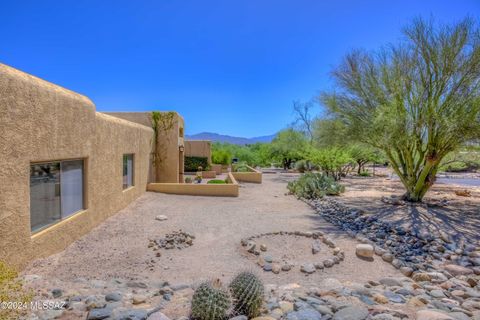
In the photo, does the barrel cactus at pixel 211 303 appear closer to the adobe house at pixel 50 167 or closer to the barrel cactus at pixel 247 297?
the barrel cactus at pixel 247 297

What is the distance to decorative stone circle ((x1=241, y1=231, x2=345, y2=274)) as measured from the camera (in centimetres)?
602

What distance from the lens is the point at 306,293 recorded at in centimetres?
448

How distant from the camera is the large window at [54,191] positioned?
18.5 ft

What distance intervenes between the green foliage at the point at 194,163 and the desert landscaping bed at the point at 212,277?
15.8 m

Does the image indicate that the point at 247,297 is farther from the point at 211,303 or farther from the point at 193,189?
the point at 193,189

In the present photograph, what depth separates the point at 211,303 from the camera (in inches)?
133

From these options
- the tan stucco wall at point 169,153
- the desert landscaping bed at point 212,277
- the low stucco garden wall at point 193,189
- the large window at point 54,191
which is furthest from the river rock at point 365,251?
the tan stucco wall at point 169,153

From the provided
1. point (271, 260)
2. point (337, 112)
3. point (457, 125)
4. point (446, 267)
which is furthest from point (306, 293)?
point (337, 112)

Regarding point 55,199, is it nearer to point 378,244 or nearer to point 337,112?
point 378,244

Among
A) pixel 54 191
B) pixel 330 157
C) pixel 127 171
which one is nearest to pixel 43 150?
pixel 54 191

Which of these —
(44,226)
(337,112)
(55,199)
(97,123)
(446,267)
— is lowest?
(446,267)

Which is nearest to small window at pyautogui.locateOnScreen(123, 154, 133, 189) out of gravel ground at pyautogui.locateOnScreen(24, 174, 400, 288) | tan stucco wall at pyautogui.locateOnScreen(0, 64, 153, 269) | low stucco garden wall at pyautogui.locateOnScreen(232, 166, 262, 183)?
gravel ground at pyautogui.locateOnScreen(24, 174, 400, 288)

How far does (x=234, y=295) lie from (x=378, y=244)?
527 centimetres

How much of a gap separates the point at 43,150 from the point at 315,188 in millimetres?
12668
